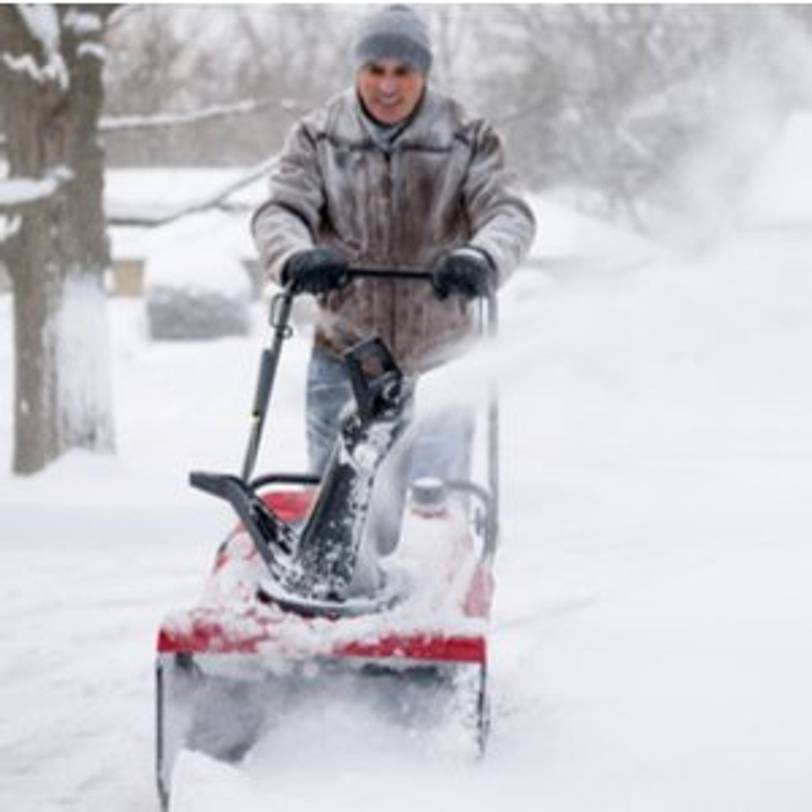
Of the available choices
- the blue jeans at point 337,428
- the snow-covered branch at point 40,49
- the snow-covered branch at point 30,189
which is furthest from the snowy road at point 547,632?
the snow-covered branch at point 40,49

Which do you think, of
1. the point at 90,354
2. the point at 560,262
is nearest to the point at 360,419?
the point at 90,354

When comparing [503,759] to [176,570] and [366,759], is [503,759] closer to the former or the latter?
[366,759]

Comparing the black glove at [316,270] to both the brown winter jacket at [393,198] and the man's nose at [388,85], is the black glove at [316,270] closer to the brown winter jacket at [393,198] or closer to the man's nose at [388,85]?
the brown winter jacket at [393,198]

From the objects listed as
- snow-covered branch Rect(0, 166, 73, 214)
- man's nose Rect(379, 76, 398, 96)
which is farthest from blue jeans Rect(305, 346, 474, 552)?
snow-covered branch Rect(0, 166, 73, 214)

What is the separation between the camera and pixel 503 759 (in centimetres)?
317

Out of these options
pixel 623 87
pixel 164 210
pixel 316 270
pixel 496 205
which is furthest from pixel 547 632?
pixel 623 87

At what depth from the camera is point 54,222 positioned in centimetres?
807

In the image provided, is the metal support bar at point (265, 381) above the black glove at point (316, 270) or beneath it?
beneath

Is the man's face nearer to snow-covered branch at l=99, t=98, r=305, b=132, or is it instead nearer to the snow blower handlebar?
the snow blower handlebar

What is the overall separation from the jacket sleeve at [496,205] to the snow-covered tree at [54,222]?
4.55 meters

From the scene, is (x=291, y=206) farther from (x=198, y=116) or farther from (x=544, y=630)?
(x=198, y=116)

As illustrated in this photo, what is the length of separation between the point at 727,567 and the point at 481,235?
221 centimetres

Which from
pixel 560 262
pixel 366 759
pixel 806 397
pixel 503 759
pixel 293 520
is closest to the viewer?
pixel 366 759

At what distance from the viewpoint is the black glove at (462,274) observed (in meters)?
3.20
